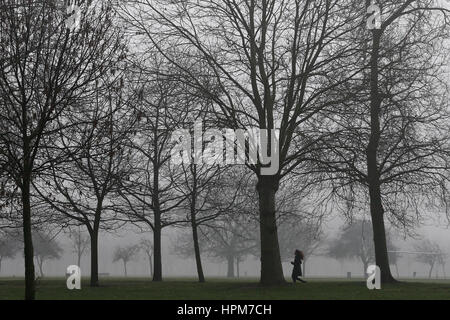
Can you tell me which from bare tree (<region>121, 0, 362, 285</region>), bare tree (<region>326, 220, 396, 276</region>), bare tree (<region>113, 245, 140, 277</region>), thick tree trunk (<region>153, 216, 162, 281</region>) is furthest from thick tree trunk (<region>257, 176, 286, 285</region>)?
bare tree (<region>113, 245, 140, 277</region>)

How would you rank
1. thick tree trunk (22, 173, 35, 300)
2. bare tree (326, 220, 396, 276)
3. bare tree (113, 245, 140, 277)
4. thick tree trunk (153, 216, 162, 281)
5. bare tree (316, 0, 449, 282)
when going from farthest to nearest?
bare tree (113, 245, 140, 277) < bare tree (326, 220, 396, 276) < thick tree trunk (153, 216, 162, 281) < bare tree (316, 0, 449, 282) < thick tree trunk (22, 173, 35, 300)

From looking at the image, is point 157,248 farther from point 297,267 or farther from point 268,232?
point 268,232

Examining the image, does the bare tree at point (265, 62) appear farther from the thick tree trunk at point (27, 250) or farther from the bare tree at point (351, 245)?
the bare tree at point (351, 245)

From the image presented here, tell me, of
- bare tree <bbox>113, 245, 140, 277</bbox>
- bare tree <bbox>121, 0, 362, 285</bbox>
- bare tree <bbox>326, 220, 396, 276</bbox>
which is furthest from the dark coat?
bare tree <bbox>113, 245, 140, 277</bbox>

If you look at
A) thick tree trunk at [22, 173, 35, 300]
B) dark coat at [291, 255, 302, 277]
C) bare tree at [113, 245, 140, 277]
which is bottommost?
bare tree at [113, 245, 140, 277]

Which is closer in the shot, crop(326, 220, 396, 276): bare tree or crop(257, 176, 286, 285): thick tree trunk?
crop(257, 176, 286, 285): thick tree trunk

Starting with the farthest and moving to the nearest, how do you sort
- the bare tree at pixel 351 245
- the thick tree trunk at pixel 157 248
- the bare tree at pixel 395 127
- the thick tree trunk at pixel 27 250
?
1. the bare tree at pixel 351 245
2. the thick tree trunk at pixel 157 248
3. the bare tree at pixel 395 127
4. the thick tree trunk at pixel 27 250

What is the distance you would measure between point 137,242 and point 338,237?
2763 centimetres

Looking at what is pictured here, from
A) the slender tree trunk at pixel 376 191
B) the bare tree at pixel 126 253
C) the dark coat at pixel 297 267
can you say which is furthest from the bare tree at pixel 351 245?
the slender tree trunk at pixel 376 191

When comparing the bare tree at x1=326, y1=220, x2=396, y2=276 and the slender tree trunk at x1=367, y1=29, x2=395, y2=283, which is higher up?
the slender tree trunk at x1=367, y1=29, x2=395, y2=283

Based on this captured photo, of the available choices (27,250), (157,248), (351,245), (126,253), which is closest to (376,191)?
(157,248)

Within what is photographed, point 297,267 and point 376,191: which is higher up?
point 376,191

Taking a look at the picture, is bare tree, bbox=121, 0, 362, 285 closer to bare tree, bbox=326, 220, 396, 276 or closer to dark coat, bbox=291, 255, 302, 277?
dark coat, bbox=291, 255, 302, 277

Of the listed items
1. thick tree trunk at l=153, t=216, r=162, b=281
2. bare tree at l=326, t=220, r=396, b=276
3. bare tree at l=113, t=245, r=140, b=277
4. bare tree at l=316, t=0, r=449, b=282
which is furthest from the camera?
bare tree at l=113, t=245, r=140, b=277
